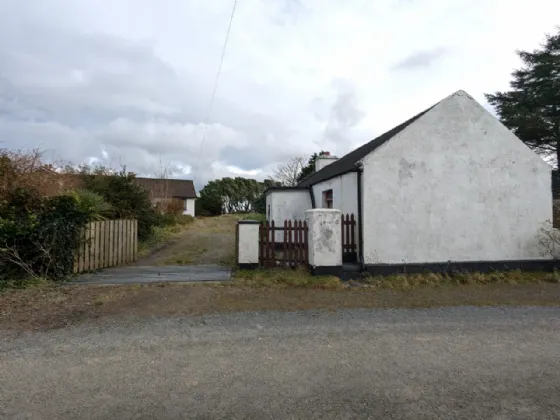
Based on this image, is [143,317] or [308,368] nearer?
[308,368]

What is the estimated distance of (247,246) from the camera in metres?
9.34

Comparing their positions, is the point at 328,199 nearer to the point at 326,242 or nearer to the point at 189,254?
the point at 326,242

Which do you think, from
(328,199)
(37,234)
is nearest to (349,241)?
(328,199)

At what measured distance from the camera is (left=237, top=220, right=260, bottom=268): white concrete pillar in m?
9.33

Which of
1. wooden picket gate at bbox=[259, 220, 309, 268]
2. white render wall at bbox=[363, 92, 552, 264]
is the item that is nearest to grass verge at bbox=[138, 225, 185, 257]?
wooden picket gate at bbox=[259, 220, 309, 268]

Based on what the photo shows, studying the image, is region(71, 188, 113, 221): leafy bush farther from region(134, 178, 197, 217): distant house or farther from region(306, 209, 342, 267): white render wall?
region(134, 178, 197, 217): distant house

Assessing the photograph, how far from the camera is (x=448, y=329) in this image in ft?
16.5

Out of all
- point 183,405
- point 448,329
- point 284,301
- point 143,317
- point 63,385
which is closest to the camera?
point 183,405

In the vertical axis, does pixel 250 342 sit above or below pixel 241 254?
below

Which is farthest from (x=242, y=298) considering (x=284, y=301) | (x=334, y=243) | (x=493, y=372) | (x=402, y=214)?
(x=402, y=214)

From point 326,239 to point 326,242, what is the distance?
77 mm

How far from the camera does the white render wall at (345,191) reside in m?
9.78

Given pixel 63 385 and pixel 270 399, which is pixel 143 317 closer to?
pixel 63 385

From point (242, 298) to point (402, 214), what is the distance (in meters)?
5.07
